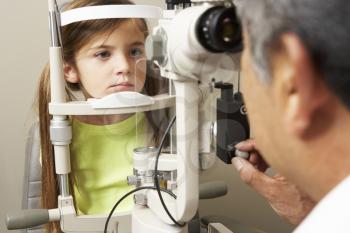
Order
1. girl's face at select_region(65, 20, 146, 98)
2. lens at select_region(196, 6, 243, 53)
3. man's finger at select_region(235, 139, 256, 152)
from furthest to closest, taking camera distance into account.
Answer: girl's face at select_region(65, 20, 146, 98)
man's finger at select_region(235, 139, 256, 152)
lens at select_region(196, 6, 243, 53)

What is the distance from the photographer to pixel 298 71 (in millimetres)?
428

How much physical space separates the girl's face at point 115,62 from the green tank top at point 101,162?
12 cm

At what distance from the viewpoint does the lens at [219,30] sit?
23.0 inches

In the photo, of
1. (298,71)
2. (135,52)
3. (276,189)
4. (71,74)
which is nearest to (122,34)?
(135,52)

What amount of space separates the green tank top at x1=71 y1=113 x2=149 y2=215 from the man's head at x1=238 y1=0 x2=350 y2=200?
54 cm

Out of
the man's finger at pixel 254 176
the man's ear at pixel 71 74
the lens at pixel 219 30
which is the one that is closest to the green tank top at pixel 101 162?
the man's ear at pixel 71 74

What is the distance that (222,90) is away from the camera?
762 mm

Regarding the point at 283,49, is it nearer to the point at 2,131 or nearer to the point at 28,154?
the point at 28,154

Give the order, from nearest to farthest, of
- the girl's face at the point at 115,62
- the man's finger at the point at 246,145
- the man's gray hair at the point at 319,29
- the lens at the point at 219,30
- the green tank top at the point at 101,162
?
the man's gray hair at the point at 319,29 → the lens at the point at 219,30 → the man's finger at the point at 246,145 → the girl's face at the point at 115,62 → the green tank top at the point at 101,162

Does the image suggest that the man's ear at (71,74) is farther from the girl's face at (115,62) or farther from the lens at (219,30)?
the lens at (219,30)

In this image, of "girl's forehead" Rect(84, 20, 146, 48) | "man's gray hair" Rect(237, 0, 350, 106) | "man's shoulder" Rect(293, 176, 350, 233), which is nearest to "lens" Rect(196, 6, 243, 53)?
"man's gray hair" Rect(237, 0, 350, 106)

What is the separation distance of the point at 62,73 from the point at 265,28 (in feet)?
1.74

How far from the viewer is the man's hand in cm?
88

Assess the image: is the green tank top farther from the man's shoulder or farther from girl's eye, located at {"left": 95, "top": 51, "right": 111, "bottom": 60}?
the man's shoulder
